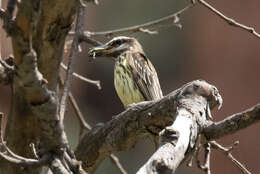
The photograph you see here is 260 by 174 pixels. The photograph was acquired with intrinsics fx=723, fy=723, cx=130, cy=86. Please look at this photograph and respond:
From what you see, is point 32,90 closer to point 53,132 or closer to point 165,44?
point 53,132

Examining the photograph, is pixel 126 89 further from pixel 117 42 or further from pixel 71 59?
pixel 71 59

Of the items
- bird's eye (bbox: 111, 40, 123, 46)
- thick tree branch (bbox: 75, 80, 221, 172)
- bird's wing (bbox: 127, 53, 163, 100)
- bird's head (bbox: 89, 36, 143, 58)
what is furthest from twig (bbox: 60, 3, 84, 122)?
bird's eye (bbox: 111, 40, 123, 46)

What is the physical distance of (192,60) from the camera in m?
19.6

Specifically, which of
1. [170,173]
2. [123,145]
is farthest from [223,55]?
[170,173]

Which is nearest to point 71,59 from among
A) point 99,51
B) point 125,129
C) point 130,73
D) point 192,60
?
point 125,129

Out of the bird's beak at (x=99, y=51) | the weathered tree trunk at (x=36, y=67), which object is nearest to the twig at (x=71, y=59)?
the weathered tree trunk at (x=36, y=67)

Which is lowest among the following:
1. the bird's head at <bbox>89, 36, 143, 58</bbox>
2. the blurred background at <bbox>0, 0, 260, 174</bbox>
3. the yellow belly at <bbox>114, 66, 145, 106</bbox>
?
the blurred background at <bbox>0, 0, 260, 174</bbox>

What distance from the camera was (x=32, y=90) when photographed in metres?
2.70

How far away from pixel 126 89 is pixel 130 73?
270 mm

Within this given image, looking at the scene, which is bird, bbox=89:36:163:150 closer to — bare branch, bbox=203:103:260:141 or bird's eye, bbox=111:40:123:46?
bird's eye, bbox=111:40:123:46

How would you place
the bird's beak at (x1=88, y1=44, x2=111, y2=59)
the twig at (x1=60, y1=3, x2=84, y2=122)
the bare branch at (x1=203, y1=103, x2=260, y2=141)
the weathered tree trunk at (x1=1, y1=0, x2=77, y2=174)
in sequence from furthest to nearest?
the bird's beak at (x1=88, y1=44, x2=111, y2=59)
the twig at (x1=60, y1=3, x2=84, y2=122)
the bare branch at (x1=203, y1=103, x2=260, y2=141)
the weathered tree trunk at (x1=1, y1=0, x2=77, y2=174)

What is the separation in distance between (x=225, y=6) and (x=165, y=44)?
Answer: 1.81 m

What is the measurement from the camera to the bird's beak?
18.2 feet

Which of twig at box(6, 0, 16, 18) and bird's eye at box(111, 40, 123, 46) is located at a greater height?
twig at box(6, 0, 16, 18)
